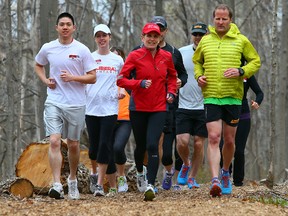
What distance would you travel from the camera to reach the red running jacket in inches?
373

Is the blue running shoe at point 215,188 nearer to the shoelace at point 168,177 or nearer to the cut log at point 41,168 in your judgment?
the shoelace at point 168,177

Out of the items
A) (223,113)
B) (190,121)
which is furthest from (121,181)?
(223,113)

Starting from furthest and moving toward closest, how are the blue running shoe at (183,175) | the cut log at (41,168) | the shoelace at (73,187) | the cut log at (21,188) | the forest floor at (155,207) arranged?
the blue running shoe at (183,175), the cut log at (41,168), the cut log at (21,188), the shoelace at (73,187), the forest floor at (155,207)

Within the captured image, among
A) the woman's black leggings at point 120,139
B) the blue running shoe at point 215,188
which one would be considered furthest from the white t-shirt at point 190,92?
the blue running shoe at point 215,188

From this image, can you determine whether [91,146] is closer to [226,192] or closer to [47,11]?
[226,192]

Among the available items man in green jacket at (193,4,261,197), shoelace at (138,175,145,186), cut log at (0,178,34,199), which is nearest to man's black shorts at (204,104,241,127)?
man in green jacket at (193,4,261,197)

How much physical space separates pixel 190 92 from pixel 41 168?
8.23 ft

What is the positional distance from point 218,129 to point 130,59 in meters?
1.40

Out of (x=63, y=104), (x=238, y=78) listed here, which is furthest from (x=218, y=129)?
(x=63, y=104)

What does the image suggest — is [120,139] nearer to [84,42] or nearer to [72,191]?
[72,191]

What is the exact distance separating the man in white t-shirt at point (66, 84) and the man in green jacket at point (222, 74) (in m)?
1.43

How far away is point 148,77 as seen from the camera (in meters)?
9.50

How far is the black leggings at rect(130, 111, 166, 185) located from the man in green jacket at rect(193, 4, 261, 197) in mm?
616

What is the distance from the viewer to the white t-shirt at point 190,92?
11.4 m
